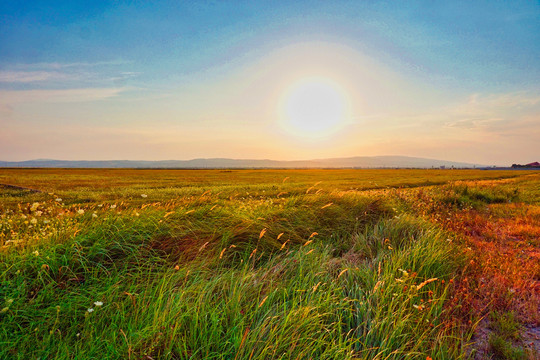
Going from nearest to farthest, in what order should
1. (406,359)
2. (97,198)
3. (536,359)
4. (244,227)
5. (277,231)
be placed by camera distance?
1. (406,359)
2. (536,359)
3. (244,227)
4. (277,231)
5. (97,198)

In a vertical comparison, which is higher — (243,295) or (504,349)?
(243,295)

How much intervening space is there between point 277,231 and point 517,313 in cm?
395

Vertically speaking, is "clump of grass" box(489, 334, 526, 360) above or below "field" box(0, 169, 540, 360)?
below

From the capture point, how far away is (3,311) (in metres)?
3.12

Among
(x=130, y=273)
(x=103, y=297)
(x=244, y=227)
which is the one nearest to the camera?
(x=103, y=297)

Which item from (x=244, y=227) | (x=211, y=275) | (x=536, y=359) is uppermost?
(x=244, y=227)

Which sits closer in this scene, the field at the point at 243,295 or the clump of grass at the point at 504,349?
the field at the point at 243,295

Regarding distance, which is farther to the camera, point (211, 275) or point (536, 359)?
point (211, 275)

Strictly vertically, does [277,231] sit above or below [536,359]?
above

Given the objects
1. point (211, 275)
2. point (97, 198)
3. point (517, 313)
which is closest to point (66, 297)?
point (211, 275)

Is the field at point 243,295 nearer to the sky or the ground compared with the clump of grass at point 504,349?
nearer to the sky

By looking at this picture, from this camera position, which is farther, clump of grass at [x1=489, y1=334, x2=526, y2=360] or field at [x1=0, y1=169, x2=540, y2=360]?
clump of grass at [x1=489, y1=334, x2=526, y2=360]

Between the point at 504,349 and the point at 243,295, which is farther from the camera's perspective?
the point at 243,295

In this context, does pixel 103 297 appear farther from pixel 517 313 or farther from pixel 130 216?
pixel 517 313
